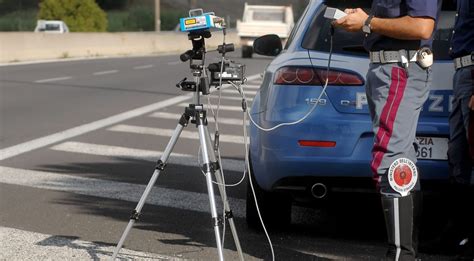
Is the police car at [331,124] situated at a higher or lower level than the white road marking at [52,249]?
higher

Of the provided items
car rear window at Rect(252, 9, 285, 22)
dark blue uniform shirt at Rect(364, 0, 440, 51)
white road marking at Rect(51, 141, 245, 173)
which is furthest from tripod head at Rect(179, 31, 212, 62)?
car rear window at Rect(252, 9, 285, 22)

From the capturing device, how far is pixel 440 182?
204 inches

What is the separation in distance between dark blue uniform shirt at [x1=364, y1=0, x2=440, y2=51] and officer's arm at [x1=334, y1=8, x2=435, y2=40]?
33mm

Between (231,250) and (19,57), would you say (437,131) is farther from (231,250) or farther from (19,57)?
(19,57)

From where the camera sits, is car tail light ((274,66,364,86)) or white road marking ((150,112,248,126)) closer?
car tail light ((274,66,364,86))

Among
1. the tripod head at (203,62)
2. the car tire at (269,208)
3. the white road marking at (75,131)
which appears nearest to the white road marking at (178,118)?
the white road marking at (75,131)

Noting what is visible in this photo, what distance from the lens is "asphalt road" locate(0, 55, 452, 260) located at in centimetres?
553

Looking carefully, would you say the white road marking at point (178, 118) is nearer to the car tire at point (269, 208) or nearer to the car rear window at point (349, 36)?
the car tire at point (269, 208)

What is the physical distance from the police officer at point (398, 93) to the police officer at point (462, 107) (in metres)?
0.60

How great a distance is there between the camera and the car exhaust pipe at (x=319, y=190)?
17.1 feet

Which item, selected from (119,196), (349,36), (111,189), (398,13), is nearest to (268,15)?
(111,189)

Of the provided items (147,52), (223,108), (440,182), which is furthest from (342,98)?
(147,52)

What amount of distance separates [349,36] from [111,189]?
3.06m

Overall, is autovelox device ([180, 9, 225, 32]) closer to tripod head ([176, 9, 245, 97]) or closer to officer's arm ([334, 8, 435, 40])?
tripod head ([176, 9, 245, 97])
